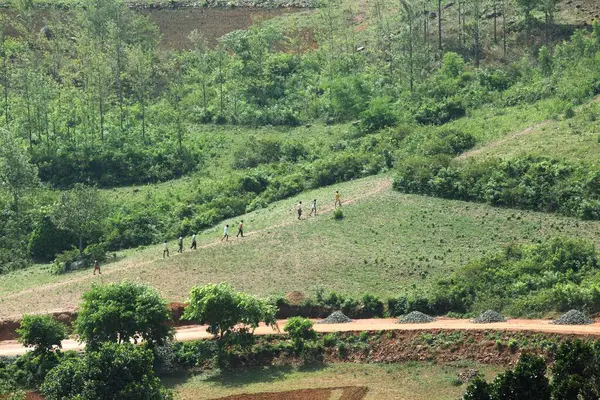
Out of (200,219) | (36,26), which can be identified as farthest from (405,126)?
(36,26)

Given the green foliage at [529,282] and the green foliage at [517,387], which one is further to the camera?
the green foliage at [529,282]

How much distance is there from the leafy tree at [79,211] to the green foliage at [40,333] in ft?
48.2

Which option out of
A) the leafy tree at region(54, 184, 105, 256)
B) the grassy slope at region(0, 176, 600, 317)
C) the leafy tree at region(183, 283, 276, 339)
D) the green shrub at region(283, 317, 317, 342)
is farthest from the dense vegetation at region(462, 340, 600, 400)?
the leafy tree at region(54, 184, 105, 256)

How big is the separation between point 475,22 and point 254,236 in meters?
32.7

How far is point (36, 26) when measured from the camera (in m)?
110

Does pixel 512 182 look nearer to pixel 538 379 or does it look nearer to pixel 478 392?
pixel 538 379

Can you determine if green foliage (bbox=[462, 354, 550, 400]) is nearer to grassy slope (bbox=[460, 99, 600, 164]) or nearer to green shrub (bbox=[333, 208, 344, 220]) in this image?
green shrub (bbox=[333, 208, 344, 220])

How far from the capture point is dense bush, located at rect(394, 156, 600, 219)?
230 ft

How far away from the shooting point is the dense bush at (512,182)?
70188 mm

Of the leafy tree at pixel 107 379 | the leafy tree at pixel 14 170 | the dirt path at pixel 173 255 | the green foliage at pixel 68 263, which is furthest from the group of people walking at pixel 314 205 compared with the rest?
the leafy tree at pixel 107 379

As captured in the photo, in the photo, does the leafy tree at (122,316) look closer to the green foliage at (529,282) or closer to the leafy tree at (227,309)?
the leafy tree at (227,309)

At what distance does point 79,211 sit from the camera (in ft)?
246

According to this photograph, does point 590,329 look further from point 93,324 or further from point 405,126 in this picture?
point 405,126

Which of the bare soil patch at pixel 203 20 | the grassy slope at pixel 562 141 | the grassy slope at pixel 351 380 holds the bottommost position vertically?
the grassy slope at pixel 351 380
